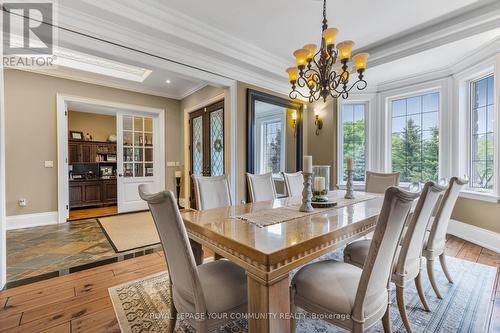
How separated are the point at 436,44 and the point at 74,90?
5803mm

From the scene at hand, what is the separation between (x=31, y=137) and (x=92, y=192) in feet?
6.99

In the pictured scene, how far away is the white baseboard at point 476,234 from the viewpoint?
2.92 m

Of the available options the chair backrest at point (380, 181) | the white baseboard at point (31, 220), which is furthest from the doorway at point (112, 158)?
the chair backrest at point (380, 181)

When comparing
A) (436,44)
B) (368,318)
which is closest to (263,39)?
(436,44)

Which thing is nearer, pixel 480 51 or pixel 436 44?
pixel 436 44

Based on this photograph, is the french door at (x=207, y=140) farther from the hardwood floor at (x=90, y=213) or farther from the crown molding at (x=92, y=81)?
the hardwood floor at (x=90, y=213)

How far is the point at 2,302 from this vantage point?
6.21ft

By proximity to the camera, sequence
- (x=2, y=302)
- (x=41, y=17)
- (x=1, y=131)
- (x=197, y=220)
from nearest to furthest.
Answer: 1. (x=197, y=220)
2. (x=2, y=302)
3. (x=1, y=131)
4. (x=41, y=17)

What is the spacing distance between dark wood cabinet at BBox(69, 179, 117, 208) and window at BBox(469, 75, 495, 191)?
7442mm

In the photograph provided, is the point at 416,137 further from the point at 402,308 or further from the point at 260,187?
the point at 402,308

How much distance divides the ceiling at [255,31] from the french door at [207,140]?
0.99 metres

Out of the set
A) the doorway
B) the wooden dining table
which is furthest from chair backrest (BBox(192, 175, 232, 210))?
the doorway

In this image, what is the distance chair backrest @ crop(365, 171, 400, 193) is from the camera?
117 inches

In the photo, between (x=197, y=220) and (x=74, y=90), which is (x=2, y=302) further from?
(x=74, y=90)
